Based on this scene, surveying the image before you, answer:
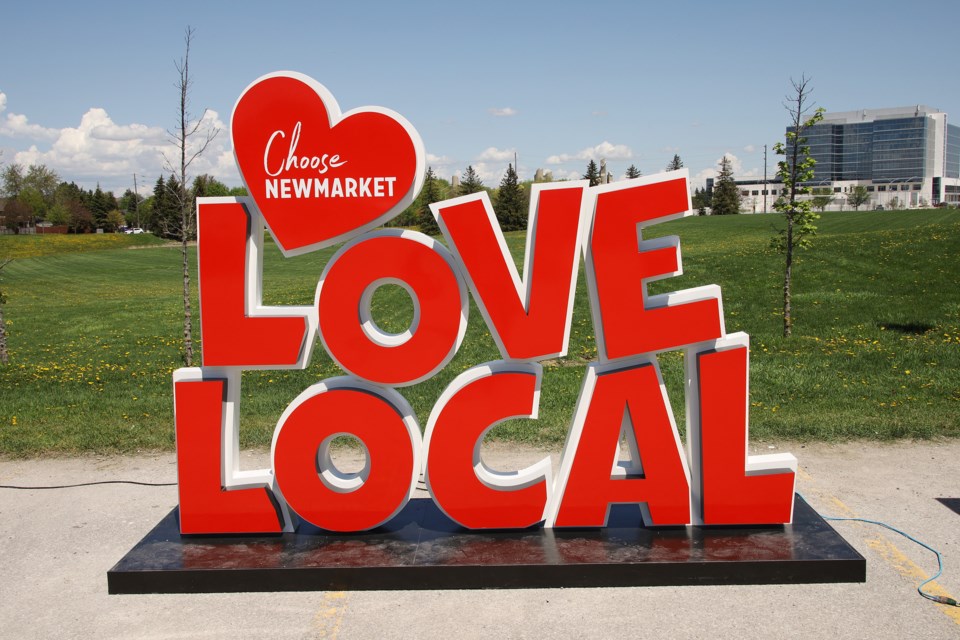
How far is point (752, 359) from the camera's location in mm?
15633

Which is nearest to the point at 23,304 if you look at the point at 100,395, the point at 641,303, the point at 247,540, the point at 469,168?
the point at 100,395

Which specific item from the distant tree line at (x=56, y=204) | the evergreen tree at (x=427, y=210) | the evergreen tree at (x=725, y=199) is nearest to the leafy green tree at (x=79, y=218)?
the distant tree line at (x=56, y=204)

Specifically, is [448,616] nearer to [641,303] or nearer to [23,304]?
[641,303]

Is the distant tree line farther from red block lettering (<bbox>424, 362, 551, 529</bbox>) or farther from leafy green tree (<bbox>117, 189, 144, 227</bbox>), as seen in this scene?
red block lettering (<bbox>424, 362, 551, 529</bbox>)

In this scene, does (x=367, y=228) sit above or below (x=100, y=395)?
above

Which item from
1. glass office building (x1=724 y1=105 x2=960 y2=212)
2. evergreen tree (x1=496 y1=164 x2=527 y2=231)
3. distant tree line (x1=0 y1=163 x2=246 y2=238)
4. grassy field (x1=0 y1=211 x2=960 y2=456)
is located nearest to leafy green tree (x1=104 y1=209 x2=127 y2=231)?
distant tree line (x1=0 y1=163 x2=246 y2=238)

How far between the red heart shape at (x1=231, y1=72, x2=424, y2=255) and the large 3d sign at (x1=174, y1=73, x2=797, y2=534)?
18 millimetres

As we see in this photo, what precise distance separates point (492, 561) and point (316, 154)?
A: 400cm

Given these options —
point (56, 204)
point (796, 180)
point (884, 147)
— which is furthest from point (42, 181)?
point (884, 147)

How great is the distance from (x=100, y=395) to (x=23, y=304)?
26627mm

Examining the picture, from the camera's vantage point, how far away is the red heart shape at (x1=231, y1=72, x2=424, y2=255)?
23.8 ft

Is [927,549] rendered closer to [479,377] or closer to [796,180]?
[479,377]

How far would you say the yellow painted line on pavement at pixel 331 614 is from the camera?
248 inches

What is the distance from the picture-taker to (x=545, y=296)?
7.42m
